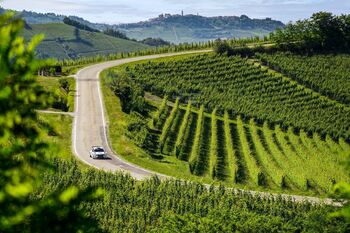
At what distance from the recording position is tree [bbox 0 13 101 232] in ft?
21.3

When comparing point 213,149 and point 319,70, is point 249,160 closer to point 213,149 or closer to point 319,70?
point 213,149

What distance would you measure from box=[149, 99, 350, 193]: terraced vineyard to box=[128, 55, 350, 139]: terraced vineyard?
9.77ft

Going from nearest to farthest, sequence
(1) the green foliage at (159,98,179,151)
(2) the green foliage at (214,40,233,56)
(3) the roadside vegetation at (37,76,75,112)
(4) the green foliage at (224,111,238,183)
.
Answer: (4) the green foliage at (224,111,238,183) < (1) the green foliage at (159,98,179,151) < (3) the roadside vegetation at (37,76,75,112) < (2) the green foliage at (214,40,233,56)

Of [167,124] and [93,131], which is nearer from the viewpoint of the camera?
[93,131]

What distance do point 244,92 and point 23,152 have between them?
3199 inches

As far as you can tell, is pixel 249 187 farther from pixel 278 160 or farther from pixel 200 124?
pixel 200 124

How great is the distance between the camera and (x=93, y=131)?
193ft

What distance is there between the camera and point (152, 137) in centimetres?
6144

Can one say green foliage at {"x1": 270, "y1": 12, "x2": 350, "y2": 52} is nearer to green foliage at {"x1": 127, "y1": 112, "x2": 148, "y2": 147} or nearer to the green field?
the green field

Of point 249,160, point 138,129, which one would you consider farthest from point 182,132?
point 249,160

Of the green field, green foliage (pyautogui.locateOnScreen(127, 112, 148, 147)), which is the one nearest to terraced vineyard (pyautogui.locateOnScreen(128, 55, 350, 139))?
the green field

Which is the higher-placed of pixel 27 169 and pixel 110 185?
pixel 27 169

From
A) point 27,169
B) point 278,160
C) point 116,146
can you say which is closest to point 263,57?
point 278,160

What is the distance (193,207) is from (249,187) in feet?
47.4
